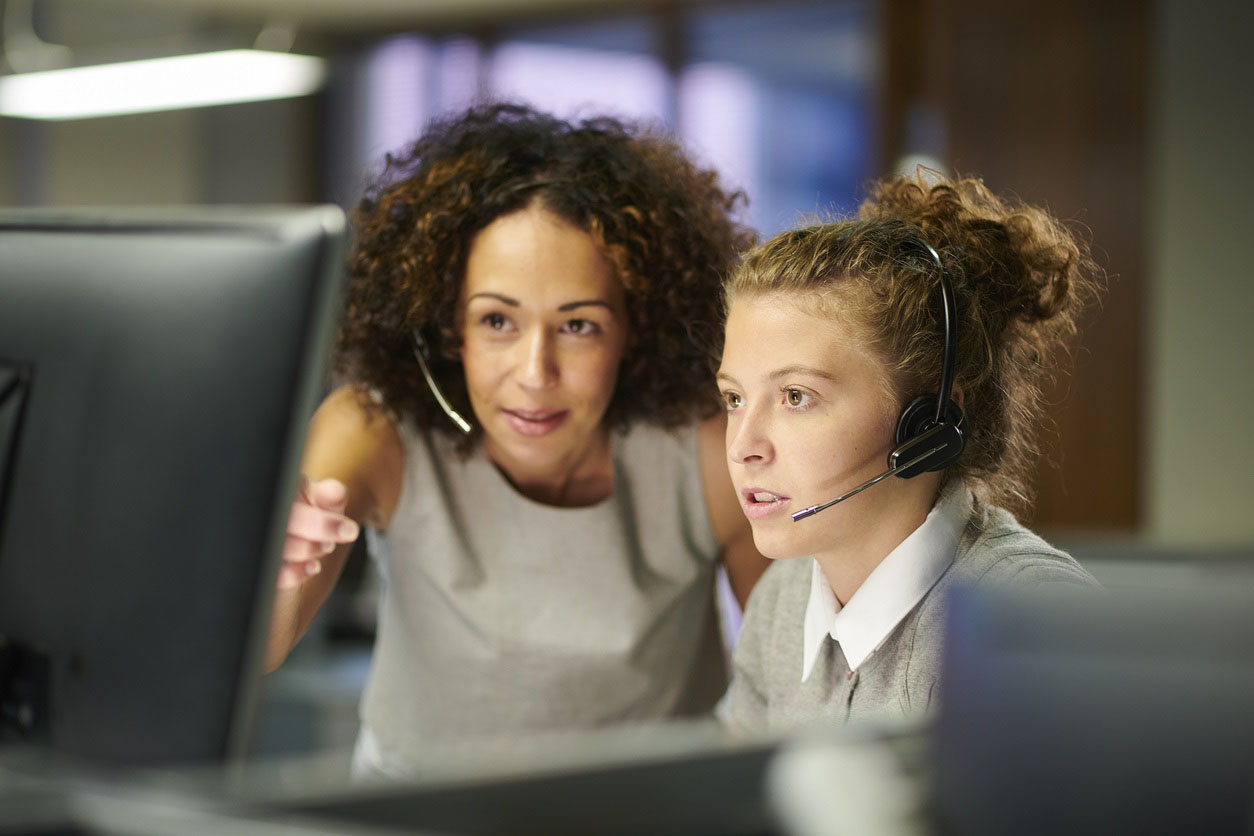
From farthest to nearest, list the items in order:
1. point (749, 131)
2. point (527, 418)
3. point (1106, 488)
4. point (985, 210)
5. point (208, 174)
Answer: point (208, 174)
point (749, 131)
point (1106, 488)
point (527, 418)
point (985, 210)

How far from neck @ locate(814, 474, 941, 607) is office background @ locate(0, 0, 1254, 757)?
207 centimetres

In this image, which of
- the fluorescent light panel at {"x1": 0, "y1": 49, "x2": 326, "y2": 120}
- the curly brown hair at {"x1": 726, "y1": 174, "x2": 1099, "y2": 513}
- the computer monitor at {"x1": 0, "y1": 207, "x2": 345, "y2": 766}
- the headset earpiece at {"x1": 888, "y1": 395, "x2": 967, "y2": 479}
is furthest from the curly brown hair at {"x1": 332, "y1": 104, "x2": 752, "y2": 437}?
the fluorescent light panel at {"x1": 0, "y1": 49, "x2": 326, "y2": 120}

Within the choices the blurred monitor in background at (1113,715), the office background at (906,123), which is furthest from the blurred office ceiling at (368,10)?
the blurred monitor in background at (1113,715)

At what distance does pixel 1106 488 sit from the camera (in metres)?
4.04

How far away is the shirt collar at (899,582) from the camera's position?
37.2 inches

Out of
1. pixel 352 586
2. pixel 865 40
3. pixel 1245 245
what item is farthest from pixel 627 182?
pixel 865 40

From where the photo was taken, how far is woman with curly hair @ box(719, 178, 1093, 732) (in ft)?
3.10

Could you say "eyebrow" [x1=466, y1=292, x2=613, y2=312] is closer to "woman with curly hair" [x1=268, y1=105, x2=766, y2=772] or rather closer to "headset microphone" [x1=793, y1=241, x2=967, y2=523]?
"woman with curly hair" [x1=268, y1=105, x2=766, y2=772]

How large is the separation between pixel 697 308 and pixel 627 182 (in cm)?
13

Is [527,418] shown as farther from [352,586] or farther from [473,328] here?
[352,586]

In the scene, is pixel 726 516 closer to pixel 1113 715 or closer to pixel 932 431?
pixel 932 431

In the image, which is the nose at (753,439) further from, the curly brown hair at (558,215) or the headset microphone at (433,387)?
the headset microphone at (433,387)

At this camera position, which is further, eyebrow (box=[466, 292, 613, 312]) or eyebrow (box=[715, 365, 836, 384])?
Answer: eyebrow (box=[466, 292, 613, 312])

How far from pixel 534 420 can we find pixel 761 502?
0.28 metres
